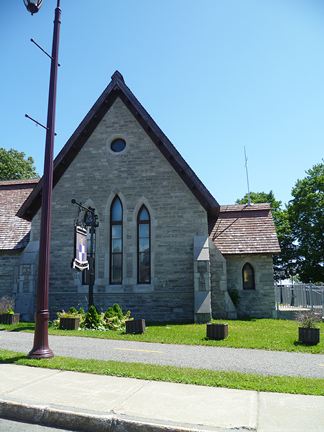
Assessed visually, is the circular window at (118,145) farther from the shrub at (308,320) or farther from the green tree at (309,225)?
the green tree at (309,225)

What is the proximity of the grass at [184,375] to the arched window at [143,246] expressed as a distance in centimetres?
877

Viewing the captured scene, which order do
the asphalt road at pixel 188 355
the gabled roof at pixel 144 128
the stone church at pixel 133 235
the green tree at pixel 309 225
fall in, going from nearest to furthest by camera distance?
the asphalt road at pixel 188 355, the stone church at pixel 133 235, the gabled roof at pixel 144 128, the green tree at pixel 309 225

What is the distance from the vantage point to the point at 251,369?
7652 millimetres

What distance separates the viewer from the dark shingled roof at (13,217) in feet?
61.3

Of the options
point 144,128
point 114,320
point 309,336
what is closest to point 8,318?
point 114,320

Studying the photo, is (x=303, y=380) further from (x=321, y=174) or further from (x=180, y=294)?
(x=321, y=174)

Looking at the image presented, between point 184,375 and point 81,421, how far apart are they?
2519 millimetres

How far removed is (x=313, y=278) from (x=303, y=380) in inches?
1319

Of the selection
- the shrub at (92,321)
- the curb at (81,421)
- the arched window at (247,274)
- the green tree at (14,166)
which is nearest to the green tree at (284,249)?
the arched window at (247,274)

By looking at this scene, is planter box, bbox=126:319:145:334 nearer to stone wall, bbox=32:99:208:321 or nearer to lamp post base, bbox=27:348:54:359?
stone wall, bbox=32:99:208:321

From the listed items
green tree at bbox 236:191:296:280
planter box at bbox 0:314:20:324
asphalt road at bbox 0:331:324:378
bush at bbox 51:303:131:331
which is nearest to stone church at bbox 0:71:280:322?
planter box at bbox 0:314:20:324

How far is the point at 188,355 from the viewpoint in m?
9.03

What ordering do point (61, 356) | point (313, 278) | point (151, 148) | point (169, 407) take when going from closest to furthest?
point (169, 407)
point (61, 356)
point (151, 148)
point (313, 278)

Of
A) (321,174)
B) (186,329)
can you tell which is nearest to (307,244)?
(321,174)
